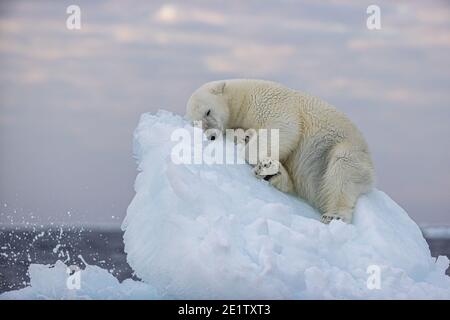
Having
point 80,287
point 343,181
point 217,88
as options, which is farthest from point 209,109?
point 80,287

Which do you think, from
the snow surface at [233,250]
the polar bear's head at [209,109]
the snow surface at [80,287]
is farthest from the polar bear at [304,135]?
the snow surface at [80,287]

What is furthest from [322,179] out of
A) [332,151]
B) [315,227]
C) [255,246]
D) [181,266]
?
[181,266]

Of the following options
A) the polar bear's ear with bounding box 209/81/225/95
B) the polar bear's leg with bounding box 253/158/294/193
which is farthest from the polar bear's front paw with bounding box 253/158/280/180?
the polar bear's ear with bounding box 209/81/225/95

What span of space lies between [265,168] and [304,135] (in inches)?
23.2

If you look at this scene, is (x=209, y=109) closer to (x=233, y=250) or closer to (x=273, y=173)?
(x=273, y=173)

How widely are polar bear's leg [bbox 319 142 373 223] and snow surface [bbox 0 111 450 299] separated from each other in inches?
8.4

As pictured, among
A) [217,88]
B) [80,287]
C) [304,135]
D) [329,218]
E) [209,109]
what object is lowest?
[80,287]

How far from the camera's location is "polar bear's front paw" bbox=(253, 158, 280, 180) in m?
5.46

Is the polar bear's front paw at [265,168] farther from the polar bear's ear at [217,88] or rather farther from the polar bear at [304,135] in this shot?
the polar bear's ear at [217,88]

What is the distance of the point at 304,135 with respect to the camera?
5.84 meters

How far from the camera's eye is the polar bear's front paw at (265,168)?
546 centimetres

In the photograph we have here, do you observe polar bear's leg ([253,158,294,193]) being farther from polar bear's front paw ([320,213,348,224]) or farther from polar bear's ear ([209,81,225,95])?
polar bear's ear ([209,81,225,95])
